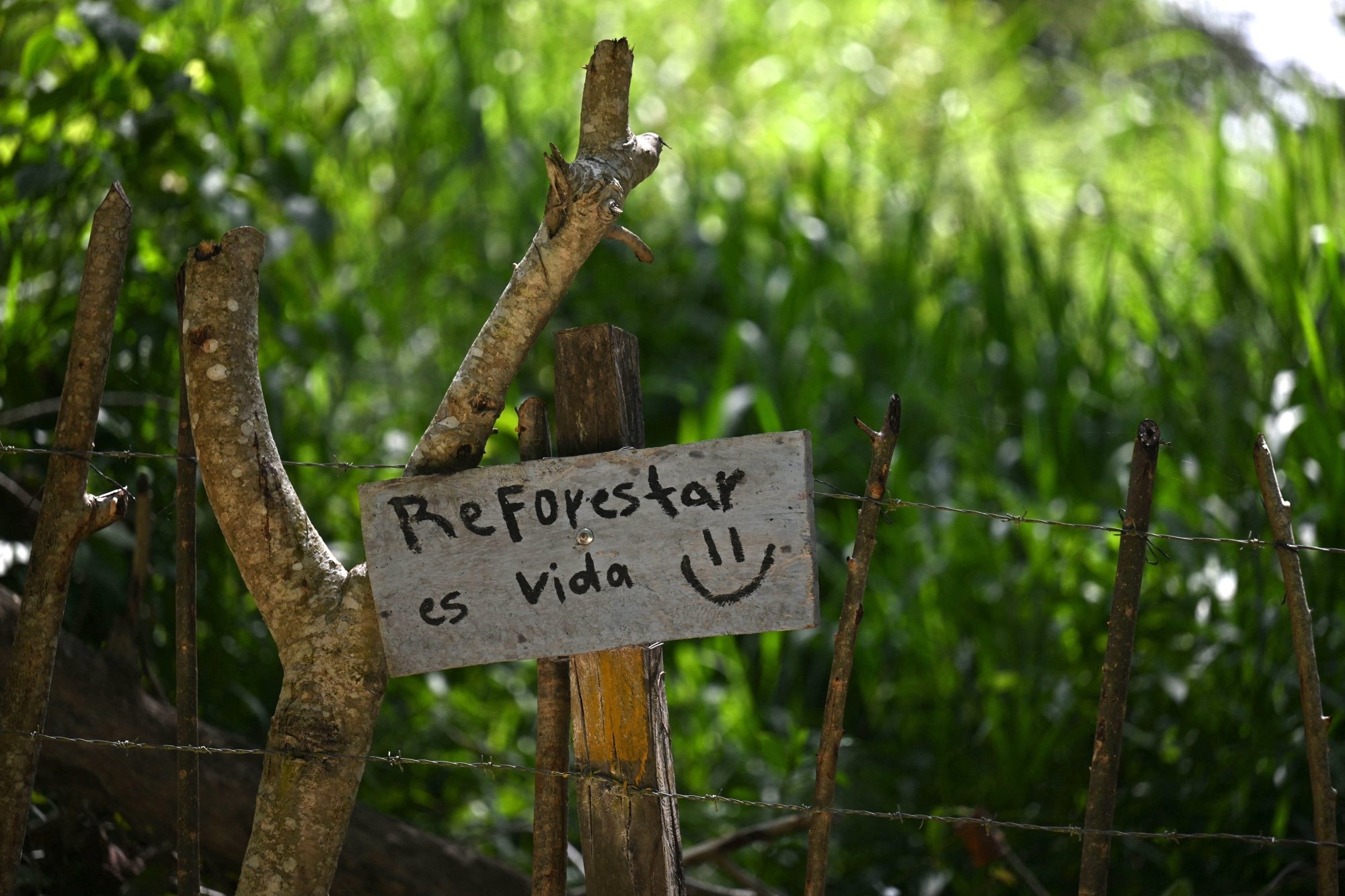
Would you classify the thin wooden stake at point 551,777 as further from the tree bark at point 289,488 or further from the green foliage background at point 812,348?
the green foliage background at point 812,348

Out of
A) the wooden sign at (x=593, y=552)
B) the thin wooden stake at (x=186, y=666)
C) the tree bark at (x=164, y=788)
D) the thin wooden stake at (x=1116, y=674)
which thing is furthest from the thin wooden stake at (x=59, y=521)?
the thin wooden stake at (x=1116, y=674)

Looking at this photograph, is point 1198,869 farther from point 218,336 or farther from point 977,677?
point 218,336

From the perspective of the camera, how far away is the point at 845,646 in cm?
113

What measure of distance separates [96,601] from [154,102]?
83 centimetres

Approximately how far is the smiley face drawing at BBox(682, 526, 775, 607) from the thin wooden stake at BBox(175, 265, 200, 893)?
591mm

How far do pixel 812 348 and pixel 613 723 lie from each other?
185 centimetres

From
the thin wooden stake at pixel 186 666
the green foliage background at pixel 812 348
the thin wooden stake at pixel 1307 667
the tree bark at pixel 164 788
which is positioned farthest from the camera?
the green foliage background at pixel 812 348

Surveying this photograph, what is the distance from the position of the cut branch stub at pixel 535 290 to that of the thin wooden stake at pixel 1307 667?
0.68 m

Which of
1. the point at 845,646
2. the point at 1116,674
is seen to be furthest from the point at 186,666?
the point at 1116,674

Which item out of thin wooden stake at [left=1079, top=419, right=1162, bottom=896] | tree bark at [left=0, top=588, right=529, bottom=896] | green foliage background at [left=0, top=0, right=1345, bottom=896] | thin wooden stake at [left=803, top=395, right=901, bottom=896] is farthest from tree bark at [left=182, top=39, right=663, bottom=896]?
green foliage background at [left=0, top=0, right=1345, bottom=896]

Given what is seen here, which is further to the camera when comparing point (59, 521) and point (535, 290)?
point (59, 521)

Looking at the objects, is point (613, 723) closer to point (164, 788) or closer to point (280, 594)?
point (280, 594)

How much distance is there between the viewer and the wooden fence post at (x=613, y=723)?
108 centimetres

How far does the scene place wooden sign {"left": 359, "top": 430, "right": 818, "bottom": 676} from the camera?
1002 millimetres
